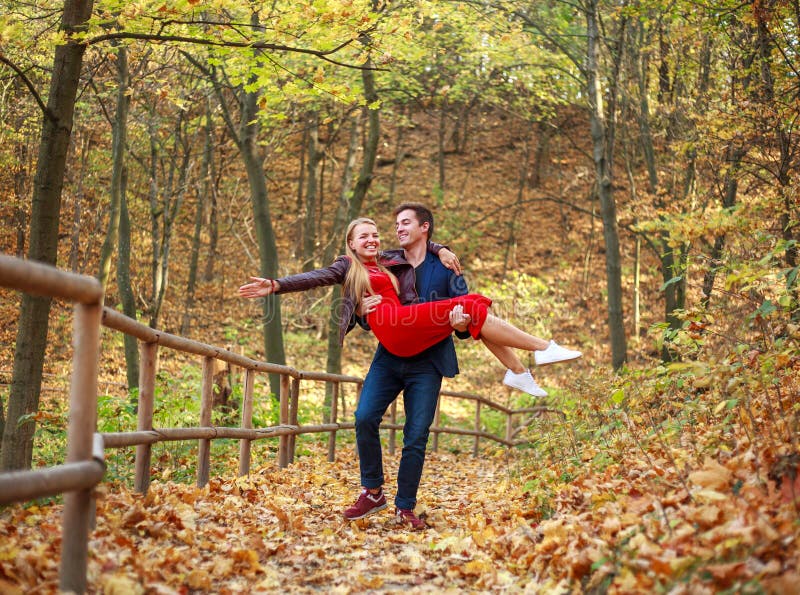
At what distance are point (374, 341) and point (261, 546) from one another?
1709 centimetres

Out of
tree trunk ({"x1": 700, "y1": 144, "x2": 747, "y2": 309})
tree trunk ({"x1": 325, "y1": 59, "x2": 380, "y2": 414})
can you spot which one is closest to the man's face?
tree trunk ({"x1": 700, "y1": 144, "x2": 747, "y2": 309})

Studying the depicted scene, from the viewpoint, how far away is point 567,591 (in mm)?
3158

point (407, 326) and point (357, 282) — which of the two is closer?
point (407, 326)

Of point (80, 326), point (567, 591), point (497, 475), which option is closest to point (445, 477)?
point (497, 475)

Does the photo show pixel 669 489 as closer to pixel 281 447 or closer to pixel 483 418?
pixel 281 447

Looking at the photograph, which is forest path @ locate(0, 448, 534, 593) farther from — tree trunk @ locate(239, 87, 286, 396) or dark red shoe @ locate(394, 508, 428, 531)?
tree trunk @ locate(239, 87, 286, 396)

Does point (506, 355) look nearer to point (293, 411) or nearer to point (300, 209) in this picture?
point (293, 411)

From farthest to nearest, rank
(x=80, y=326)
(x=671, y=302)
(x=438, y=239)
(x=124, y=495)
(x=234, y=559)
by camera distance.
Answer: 1. (x=438, y=239)
2. (x=671, y=302)
3. (x=124, y=495)
4. (x=234, y=559)
5. (x=80, y=326)

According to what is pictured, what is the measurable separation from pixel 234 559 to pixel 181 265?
1878 cm

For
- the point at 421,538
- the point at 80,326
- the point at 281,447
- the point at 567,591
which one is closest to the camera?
the point at 80,326

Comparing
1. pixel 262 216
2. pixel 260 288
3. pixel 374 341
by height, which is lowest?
pixel 374 341

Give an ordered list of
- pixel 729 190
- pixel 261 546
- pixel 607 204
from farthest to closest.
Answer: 1. pixel 607 204
2. pixel 729 190
3. pixel 261 546

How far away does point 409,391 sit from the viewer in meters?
5.26

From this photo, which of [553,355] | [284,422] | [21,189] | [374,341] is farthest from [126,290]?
[374,341]
